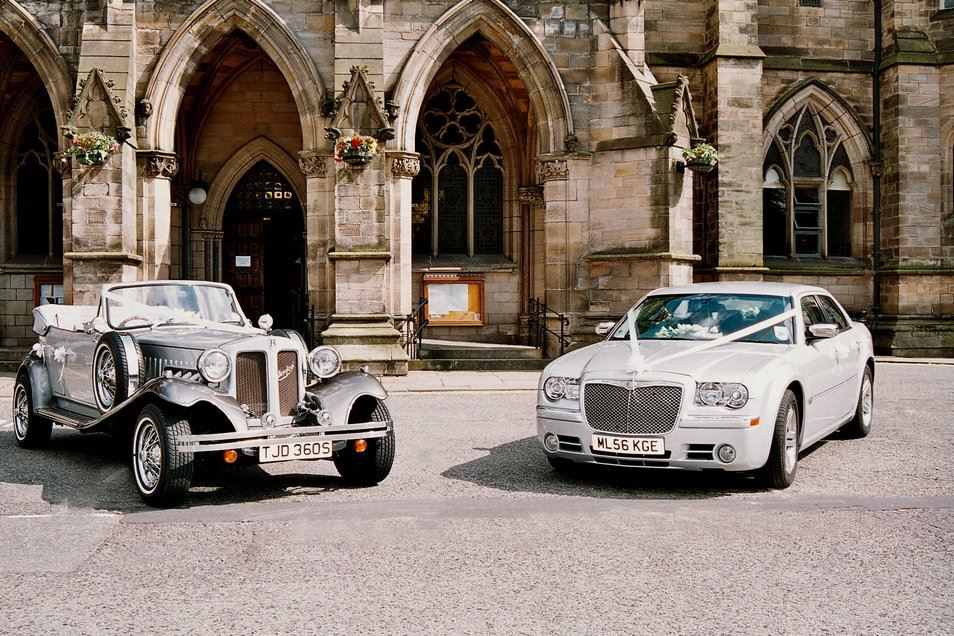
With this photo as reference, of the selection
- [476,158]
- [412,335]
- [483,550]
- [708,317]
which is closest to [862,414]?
[708,317]

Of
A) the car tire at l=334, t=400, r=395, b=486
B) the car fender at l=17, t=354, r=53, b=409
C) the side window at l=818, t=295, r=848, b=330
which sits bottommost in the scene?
the car tire at l=334, t=400, r=395, b=486

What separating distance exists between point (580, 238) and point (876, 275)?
795cm

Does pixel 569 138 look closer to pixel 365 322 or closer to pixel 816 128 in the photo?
pixel 365 322

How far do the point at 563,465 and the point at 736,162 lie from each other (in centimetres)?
1295

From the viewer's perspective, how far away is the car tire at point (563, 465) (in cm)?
761

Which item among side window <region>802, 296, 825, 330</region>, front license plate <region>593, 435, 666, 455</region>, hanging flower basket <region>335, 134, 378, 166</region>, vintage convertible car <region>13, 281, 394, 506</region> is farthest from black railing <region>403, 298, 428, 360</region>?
front license plate <region>593, 435, 666, 455</region>

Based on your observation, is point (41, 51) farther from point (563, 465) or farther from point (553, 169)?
point (563, 465)

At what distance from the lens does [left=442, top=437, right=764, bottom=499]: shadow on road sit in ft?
22.6

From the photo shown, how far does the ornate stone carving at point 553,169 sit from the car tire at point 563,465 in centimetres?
1020

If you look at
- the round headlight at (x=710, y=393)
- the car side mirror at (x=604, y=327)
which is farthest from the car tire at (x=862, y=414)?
the round headlight at (x=710, y=393)

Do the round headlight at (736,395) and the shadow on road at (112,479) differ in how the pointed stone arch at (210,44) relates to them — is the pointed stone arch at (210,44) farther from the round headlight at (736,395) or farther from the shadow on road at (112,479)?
the round headlight at (736,395)

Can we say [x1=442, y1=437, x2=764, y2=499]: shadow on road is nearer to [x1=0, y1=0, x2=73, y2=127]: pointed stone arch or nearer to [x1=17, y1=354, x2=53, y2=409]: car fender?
[x1=17, y1=354, x2=53, y2=409]: car fender

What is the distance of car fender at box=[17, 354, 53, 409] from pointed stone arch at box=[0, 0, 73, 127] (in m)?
9.07

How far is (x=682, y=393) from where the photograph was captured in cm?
671
